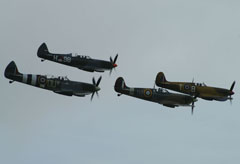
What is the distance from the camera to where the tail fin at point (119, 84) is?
10050cm

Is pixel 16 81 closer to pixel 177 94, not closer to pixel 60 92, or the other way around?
pixel 60 92

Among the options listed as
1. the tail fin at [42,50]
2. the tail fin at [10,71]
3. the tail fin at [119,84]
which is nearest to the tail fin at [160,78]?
the tail fin at [119,84]

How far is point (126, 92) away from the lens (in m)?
100

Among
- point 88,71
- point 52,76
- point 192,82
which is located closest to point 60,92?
point 52,76

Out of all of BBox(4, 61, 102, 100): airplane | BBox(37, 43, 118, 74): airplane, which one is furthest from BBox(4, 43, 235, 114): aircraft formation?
BBox(37, 43, 118, 74): airplane

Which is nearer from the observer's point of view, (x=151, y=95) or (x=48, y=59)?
(x=151, y=95)

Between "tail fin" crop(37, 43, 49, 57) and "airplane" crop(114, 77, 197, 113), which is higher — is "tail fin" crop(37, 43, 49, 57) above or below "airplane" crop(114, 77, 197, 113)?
above

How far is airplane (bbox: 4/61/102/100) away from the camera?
3895 inches

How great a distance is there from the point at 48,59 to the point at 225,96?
82.4 ft

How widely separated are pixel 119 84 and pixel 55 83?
8209 mm

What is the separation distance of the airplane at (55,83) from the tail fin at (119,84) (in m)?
2.25

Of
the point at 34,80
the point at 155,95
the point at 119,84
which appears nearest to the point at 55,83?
the point at 34,80

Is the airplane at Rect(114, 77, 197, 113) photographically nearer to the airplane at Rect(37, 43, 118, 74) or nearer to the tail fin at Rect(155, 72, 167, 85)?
the tail fin at Rect(155, 72, 167, 85)

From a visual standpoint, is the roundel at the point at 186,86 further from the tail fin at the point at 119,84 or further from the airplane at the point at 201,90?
the tail fin at the point at 119,84
